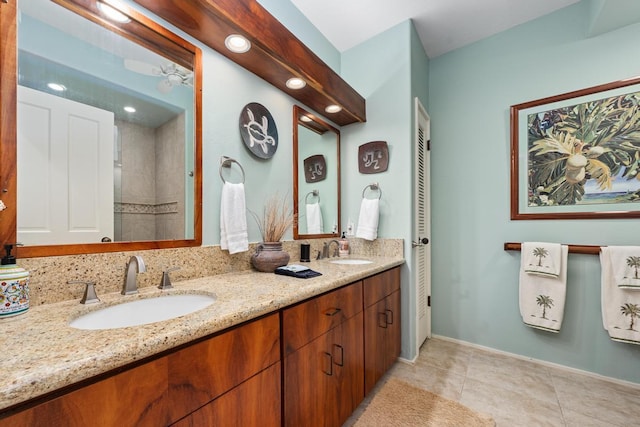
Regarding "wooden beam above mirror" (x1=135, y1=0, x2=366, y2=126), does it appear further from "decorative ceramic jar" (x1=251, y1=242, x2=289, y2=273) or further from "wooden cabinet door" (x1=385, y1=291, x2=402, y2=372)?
"wooden cabinet door" (x1=385, y1=291, x2=402, y2=372)

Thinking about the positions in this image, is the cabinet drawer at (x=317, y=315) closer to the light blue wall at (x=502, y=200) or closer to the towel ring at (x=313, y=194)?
the towel ring at (x=313, y=194)

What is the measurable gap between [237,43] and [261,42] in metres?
0.12

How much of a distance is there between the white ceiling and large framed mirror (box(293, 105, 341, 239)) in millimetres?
754

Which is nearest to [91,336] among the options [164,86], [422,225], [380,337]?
[164,86]

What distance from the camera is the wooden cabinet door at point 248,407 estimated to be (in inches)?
26.7

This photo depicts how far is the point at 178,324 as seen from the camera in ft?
2.14

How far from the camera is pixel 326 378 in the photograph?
1130 millimetres

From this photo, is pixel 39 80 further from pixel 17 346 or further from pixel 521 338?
pixel 521 338

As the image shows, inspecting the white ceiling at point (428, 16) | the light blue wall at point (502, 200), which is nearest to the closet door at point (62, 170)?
the white ceiling at point (428, 16)

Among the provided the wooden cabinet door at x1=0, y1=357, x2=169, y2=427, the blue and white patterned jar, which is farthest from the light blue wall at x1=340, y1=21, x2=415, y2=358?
the blue and white patterned jar

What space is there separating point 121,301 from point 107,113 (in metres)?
0.71

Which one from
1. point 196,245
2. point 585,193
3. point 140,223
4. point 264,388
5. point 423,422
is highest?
point 585,193

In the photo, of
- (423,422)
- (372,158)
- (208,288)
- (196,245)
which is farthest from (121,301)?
(372,158)

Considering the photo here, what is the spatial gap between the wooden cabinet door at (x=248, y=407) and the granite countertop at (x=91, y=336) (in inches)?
7.7
